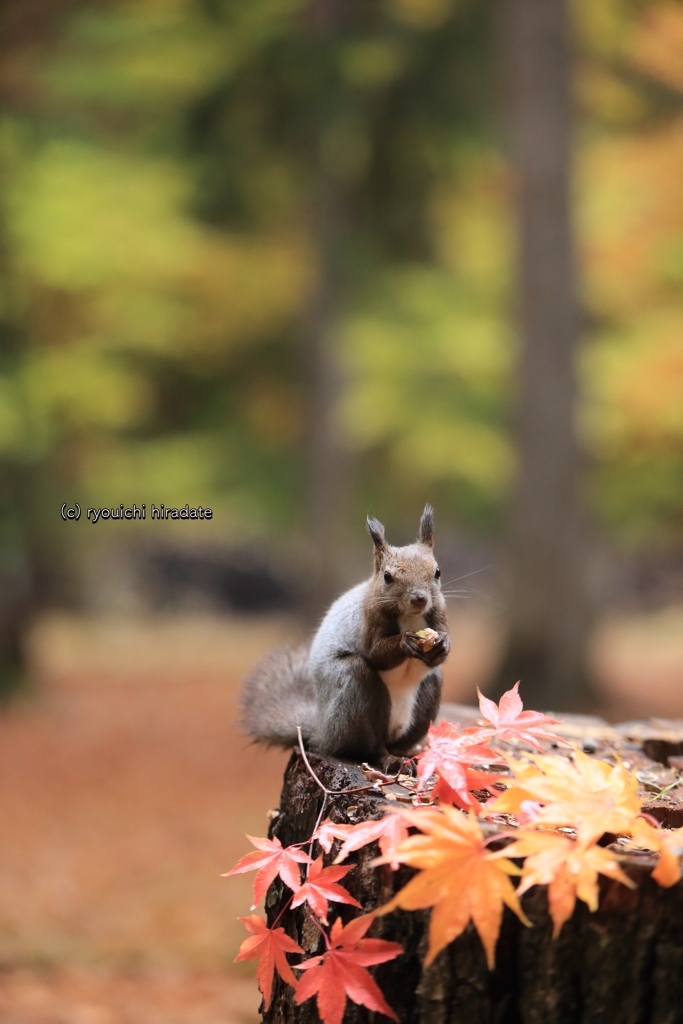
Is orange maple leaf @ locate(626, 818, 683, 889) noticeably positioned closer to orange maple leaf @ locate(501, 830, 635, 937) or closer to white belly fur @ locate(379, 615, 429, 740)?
orange maple leaf @ locate(501, 830, 635, 937)

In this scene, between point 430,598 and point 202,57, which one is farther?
point 202,57

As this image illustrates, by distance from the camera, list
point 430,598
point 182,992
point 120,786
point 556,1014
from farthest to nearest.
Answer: point 120,786 < point 182,992 < point 430,598 < point 556,1014

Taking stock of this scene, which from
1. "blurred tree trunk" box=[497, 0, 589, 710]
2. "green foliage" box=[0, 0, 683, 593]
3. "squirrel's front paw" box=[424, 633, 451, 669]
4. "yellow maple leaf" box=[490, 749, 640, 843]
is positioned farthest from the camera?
"green foliage" box=[0, 0, 683, 593]

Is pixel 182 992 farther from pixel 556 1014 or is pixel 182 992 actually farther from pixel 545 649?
pixel 545 649

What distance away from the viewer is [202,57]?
9.58 m

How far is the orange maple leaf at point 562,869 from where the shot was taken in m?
1.40

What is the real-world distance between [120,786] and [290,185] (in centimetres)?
Result: 779

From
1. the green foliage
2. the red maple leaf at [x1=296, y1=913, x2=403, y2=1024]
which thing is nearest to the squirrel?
the red maple leaf at [x1=296, y1=913, x2=403, y2=1024]

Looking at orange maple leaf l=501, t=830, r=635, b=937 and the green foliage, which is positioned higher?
the green foliage

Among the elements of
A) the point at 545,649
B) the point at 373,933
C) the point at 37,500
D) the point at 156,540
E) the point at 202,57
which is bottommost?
the point at 373,933

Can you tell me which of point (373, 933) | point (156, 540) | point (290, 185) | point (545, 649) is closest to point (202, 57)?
point (290, 185)

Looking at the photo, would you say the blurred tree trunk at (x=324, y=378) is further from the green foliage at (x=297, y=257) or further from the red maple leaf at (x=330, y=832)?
the red maple leaf at (x=330, y=832)

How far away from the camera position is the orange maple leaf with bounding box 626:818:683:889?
1.45 m

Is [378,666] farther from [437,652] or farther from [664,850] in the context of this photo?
[664,850]
